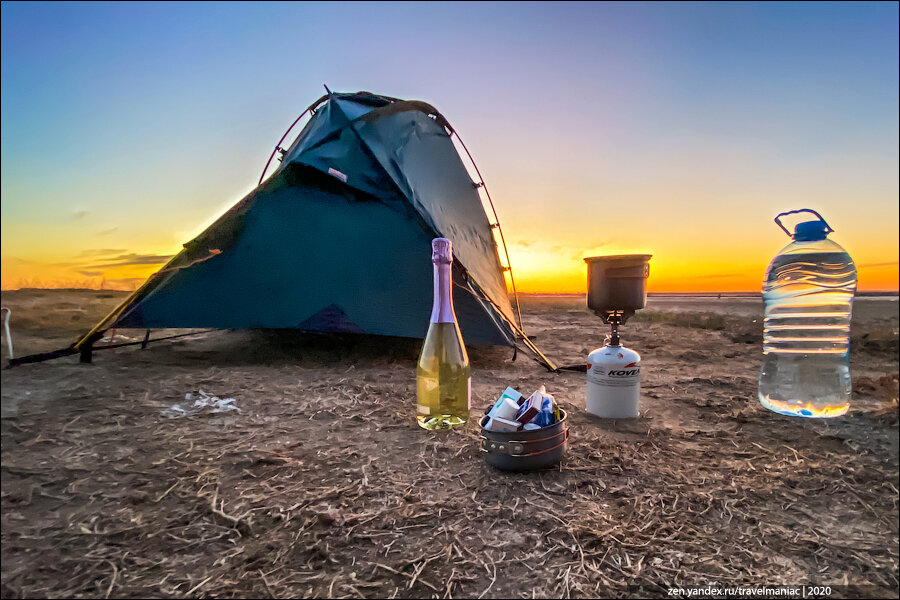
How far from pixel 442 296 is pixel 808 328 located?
327 centimetres

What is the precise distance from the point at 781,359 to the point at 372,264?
335 centimetres

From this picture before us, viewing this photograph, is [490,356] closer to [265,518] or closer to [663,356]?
[663,356]

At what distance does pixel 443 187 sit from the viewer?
190 inches

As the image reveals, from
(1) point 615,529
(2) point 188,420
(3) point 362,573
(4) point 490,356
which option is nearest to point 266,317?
(2) point 188,420

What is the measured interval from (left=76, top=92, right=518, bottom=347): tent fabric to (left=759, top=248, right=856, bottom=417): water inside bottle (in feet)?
6.69

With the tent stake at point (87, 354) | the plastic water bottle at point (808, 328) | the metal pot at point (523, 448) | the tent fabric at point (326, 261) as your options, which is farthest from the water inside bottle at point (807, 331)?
the tent stake at point (87, 354)

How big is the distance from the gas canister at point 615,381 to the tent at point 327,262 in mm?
1099

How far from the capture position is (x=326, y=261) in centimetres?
403

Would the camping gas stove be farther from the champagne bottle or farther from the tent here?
the tent

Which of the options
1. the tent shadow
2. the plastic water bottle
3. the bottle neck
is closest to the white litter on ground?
the tent shadow

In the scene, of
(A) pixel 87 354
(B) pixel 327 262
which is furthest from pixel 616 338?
(A) pixel 87 354

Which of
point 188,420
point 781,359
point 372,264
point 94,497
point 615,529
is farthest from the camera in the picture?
point 372,264

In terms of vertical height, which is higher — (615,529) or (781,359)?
(781,359)

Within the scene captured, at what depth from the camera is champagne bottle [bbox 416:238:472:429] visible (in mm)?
2547
